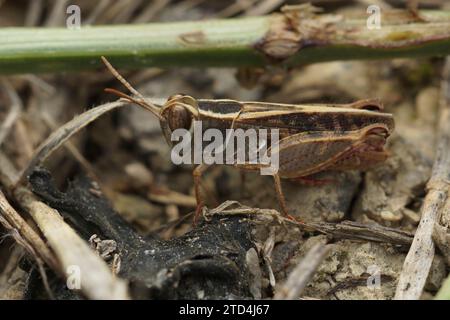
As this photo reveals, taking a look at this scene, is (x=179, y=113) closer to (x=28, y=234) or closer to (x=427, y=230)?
(x=28, y=234)

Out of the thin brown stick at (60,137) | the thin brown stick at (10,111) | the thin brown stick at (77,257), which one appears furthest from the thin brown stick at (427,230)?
the thin brown stick at (10,111)

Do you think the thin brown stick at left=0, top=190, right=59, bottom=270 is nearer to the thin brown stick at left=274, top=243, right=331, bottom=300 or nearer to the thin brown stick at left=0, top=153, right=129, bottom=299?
the thin brown stick at left=0, top=153, right=129, bottom=299

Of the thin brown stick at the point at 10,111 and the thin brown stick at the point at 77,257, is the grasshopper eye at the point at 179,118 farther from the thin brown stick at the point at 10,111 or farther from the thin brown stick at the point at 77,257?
the thin brown stick at the point at 10,111

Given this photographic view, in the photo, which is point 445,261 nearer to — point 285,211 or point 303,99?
point 285,211

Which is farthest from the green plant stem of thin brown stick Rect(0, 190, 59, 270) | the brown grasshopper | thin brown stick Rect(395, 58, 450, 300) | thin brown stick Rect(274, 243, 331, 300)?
thin brown stick Rect(274, 243, 331, 300)

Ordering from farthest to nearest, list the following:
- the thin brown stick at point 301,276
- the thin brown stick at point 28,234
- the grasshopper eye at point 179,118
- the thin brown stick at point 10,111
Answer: the thin brown stick at point 10,111 < the grasshopper eye at point 179,118 < the thin brown stick at point 28,234 < the thin brown stick at point 301,276

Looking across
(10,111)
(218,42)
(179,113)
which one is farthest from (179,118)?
(10,111)
